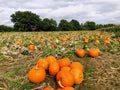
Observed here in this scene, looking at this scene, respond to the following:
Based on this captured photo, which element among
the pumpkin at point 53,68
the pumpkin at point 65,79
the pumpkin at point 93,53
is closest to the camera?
the pumpkin at point 65,79

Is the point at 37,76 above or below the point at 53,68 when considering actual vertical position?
below

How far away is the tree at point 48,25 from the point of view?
65.3m

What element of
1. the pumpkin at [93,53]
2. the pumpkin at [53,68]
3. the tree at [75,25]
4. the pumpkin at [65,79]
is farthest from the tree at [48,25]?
the pumpkin at [65,79]

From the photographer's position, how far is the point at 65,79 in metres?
5.74

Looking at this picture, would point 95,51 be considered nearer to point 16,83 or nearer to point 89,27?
point 16,83

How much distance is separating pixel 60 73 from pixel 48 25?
196 feet

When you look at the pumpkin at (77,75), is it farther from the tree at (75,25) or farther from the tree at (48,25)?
the tree at (75,25)

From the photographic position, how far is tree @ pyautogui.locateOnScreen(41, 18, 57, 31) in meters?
65.3

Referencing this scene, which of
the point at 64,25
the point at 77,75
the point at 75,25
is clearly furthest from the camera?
the point at 75,25

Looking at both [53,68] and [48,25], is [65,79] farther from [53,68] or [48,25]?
[48,25]

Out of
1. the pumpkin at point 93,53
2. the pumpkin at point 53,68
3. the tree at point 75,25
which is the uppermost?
the pumpkin at point 93,53

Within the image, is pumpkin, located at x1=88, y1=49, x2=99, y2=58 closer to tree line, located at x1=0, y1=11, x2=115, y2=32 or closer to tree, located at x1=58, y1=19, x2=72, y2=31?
tree line, located at x1=0, y1=11, x2=115, y2=32

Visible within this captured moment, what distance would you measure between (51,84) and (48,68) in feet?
1.72

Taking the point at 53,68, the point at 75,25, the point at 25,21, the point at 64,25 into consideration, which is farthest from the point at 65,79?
the point at 25,21
